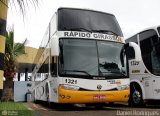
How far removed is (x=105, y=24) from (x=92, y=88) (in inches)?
93.2

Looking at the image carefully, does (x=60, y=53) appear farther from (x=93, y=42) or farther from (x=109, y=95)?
(x=109, y=95)

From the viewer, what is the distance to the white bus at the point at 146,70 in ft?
41.4

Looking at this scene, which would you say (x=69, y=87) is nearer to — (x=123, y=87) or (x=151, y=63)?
(x=123, y=87)

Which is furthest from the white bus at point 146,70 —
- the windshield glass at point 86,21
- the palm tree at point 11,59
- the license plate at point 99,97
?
the palm tree at point 11,59

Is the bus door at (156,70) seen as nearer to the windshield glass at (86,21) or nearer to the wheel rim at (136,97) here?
the wheel rim at (136,97)

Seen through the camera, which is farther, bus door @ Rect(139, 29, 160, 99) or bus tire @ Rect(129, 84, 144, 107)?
bus tire @ Rect(129, 84, 144, 107)

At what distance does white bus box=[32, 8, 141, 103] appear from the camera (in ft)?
34.4

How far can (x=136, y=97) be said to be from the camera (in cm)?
1409

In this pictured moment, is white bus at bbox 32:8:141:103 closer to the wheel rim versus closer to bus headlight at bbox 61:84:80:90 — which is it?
bus headlight at bbox 61:84:80:90

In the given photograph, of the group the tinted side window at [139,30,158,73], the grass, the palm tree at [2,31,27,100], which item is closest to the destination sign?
the tinted side window at [139,30,158,73]

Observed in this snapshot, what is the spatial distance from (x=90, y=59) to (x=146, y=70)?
131 inches

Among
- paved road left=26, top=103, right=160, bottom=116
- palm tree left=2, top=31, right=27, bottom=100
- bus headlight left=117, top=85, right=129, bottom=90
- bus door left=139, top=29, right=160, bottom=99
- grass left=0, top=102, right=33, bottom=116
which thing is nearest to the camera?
grass left=0, top=102, right=33, bottom=116

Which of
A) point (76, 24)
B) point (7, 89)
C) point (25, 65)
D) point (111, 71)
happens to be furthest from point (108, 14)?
point (25, 65)

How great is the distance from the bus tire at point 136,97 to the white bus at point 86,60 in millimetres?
2974
